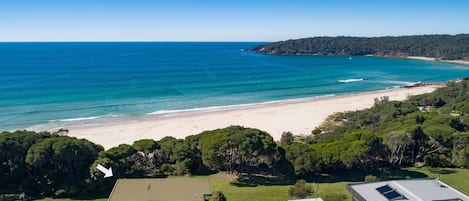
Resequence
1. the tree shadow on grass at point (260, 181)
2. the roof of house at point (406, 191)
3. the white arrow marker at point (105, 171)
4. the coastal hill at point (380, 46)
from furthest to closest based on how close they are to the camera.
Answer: the coastal hill at point (380, 46), the tree shadow on grass at point (260, 181), the white arrow marker at point (105, 171), the roof of house at point (406, 191)

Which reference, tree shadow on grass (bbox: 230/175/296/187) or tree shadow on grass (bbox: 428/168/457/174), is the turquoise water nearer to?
tree shadow on grass (bbox: 230/175/296/187)

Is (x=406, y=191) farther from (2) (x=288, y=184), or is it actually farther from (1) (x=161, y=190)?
(1) (x=161, y=190)

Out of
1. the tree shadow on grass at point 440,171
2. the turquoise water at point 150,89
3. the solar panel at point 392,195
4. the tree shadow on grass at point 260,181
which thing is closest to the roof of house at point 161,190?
the tree shadow on grass at point 260,181

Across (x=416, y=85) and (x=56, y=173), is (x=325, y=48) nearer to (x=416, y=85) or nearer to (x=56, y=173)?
(x=416, y=85)

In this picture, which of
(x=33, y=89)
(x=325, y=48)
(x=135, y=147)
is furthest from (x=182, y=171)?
(x=325, y=48)

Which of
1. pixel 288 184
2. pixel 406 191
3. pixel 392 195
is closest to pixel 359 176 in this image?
pixel 288 184

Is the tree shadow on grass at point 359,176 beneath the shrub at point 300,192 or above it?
beneath

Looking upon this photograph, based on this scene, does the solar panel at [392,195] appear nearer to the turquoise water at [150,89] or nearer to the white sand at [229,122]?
the white sand at [229,122]

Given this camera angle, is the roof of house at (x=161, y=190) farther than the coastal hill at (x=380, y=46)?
No
